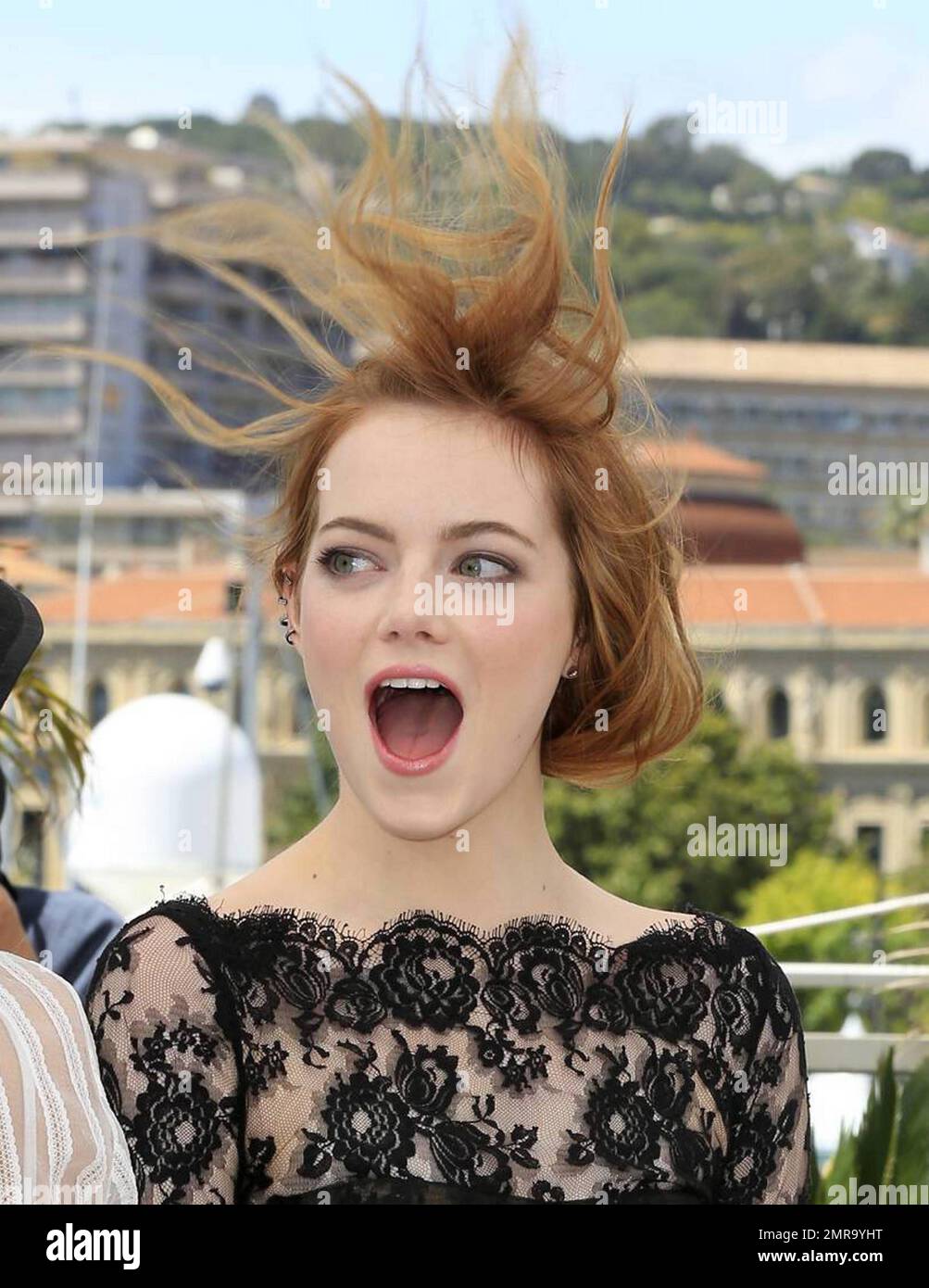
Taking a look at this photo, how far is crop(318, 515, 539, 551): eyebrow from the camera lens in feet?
7.32

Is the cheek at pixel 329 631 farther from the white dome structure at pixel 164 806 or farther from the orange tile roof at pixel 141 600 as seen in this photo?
the orange tile roof at pixel 141 600

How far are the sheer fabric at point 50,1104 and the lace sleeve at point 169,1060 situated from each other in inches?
12.1

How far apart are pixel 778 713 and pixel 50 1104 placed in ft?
270

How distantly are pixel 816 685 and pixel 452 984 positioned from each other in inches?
3209

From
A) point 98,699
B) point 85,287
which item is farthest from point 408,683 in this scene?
point 85,287

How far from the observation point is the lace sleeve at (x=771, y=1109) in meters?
2.32

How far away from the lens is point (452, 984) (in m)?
2.25

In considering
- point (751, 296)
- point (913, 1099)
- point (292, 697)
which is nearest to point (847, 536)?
point (751, 296)

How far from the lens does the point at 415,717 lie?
2.24m

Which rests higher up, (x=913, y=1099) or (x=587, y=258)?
(x=587, y=258)

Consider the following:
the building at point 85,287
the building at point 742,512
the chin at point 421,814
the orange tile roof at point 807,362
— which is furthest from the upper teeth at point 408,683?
the building at point 85,287

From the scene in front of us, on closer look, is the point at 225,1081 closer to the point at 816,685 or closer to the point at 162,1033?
the point at 162,1033

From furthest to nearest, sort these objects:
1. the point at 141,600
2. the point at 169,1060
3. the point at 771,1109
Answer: the point at 141,600 < the point at 771,1109 < the point at 169,1060

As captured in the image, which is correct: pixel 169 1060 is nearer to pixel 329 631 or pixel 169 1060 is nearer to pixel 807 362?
pixel 329 631
